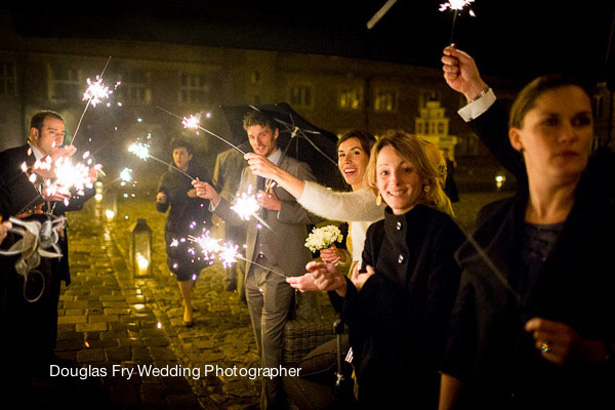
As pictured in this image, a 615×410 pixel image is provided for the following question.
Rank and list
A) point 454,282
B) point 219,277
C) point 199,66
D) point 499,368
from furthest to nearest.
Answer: point 199,66, point 219,277, point 454,282, point 499,368

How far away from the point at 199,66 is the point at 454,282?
104 ft

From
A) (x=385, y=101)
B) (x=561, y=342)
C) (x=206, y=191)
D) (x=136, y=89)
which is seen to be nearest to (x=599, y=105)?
(x=561, y=342)

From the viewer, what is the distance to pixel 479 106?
7.73 ft

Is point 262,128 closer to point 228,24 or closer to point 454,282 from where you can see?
point 228,24

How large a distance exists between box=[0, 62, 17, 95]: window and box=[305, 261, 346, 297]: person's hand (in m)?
32.8

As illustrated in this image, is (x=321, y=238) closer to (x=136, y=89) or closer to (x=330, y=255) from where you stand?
(x=330, y=255)

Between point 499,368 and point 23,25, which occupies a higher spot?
point 23,25

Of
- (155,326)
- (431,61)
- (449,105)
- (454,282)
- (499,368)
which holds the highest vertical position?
(449,105)

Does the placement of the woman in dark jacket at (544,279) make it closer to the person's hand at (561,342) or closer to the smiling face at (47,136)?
the person's hand at (561,342)

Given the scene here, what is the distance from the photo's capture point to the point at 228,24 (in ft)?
10.9

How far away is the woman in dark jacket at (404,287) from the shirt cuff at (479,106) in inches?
14.4

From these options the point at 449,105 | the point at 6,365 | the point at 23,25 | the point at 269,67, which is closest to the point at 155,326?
the point at 6,365

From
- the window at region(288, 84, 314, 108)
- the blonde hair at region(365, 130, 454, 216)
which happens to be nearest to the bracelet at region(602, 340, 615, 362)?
the blonde hair at region(365, 130, 454, 216)

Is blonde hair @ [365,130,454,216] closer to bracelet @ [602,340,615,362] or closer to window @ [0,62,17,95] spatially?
bracelet @ [602,340,615,362]
